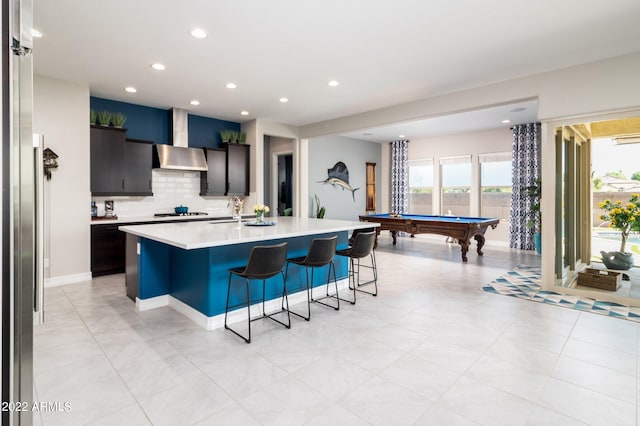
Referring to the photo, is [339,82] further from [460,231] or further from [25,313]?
[25,313]

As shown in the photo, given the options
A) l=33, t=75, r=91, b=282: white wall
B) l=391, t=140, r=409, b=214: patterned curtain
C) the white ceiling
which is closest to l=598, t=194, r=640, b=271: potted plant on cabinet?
the white ceiling

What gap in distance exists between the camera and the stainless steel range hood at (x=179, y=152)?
6105mm

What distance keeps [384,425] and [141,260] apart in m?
3.04

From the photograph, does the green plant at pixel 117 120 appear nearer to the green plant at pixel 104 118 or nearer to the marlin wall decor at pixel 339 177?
the green plant at pixel 104 118

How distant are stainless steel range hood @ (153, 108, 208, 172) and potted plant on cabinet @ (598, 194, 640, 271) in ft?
22.0

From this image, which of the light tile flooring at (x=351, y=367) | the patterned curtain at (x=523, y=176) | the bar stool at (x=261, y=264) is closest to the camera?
the light tile flooring at (x=351, y=367)


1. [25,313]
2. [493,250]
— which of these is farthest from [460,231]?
[25,313]

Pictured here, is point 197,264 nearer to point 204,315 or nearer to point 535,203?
point 204,315

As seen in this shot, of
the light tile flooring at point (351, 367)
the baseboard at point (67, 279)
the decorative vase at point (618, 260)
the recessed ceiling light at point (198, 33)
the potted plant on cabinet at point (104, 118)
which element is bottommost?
the light tile flooring at point (351, 367)

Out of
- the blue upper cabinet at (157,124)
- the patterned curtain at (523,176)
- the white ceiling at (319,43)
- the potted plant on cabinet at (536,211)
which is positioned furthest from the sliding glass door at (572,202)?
the blue upper cabinet at (157,124)

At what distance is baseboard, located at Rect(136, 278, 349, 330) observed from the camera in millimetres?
3303

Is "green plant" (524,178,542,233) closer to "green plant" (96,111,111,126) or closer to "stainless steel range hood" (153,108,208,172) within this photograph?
"stainless steel range hood" (153,108,208,172)

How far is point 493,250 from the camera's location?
25.5ft

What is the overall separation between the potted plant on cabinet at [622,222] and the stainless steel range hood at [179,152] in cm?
670
